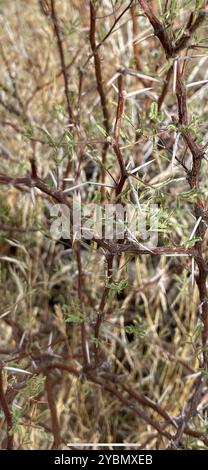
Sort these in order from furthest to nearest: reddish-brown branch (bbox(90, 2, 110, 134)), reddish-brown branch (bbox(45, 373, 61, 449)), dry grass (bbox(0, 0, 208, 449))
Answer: dry grass (bbox(0, 0, 208, 449))
reddish-brown branch (bbox(45, 373, 61, 449))
reddish-brown branch (bbox(90, 2, 110, 134))

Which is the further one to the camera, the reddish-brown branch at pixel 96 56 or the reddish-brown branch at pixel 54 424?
the reddish-brown branch at pixel 54 424

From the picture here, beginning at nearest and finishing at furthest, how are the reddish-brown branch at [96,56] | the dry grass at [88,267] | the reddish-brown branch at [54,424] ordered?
the reddish-brown branch at [96,56], the reddish-brown branch at [54,424], the dry grass at [88,267]

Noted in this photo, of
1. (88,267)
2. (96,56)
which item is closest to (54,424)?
(88,267)

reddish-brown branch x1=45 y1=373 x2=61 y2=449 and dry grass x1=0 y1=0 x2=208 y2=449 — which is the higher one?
dry grass x1=0 y1=0 x2=208 y2=449

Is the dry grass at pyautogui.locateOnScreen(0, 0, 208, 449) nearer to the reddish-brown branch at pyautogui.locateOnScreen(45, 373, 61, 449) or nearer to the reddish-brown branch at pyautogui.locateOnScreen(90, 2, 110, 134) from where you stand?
the reddish-brown branch at pyautogui.locateOnScreen(90, 2, 110, 134)

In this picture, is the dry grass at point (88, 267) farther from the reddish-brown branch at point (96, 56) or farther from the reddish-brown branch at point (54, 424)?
the reddish-brown branch at point (54, 424)

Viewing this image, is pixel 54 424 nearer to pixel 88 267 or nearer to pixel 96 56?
pixel 88 267

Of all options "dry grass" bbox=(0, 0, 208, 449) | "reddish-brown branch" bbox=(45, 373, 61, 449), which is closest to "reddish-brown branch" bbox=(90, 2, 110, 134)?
"dry grass" bbox=(0, 0, 208, 449)

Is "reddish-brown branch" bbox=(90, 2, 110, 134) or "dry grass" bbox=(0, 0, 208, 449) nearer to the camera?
"reddish-brown branch" bbox=(90, 2, 110, 134)

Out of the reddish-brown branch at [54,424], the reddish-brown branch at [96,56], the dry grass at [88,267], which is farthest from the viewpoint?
the dry grass at [88,267]

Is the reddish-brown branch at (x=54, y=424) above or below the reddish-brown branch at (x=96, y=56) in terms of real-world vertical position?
below

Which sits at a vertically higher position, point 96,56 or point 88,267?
point 96,56

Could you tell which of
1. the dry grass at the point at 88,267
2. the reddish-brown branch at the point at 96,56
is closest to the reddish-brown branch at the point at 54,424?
the dry grass at the point at 88,267
